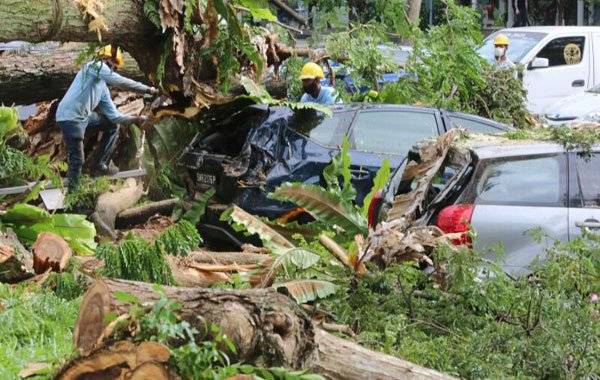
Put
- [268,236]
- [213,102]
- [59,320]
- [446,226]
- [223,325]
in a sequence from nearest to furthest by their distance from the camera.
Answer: [223,325]
[59,320]
[446,226]
[268,236]
[213,102]

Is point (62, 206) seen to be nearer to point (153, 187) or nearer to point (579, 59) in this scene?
point (153, 187)

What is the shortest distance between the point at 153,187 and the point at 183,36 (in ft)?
11.5

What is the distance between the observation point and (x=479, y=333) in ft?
23.0

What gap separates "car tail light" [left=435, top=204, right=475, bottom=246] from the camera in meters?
8.58

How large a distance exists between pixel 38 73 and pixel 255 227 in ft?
15.3

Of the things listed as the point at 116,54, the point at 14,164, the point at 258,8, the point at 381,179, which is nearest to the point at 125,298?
the point at 381,179

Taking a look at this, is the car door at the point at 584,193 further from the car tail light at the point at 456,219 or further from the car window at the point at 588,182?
the car tail light at the point at 456,219

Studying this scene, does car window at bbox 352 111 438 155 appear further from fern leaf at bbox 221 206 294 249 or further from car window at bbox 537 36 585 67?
car window at bbox 537 36 585 67

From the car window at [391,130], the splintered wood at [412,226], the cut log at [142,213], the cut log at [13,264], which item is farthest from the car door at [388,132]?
the cut log at [13,264]

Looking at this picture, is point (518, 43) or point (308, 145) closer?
point (308, 145)

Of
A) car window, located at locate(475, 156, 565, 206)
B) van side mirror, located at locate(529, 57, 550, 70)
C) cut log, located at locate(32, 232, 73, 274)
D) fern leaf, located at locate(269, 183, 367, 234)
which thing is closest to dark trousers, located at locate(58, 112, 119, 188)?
cut log, located at locate(32, 232, 73, 274)

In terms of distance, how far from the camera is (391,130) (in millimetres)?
12109

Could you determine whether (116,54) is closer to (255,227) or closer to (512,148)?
(255,227)

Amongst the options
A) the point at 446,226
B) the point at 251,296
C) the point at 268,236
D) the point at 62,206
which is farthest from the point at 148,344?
the point at 62,206
